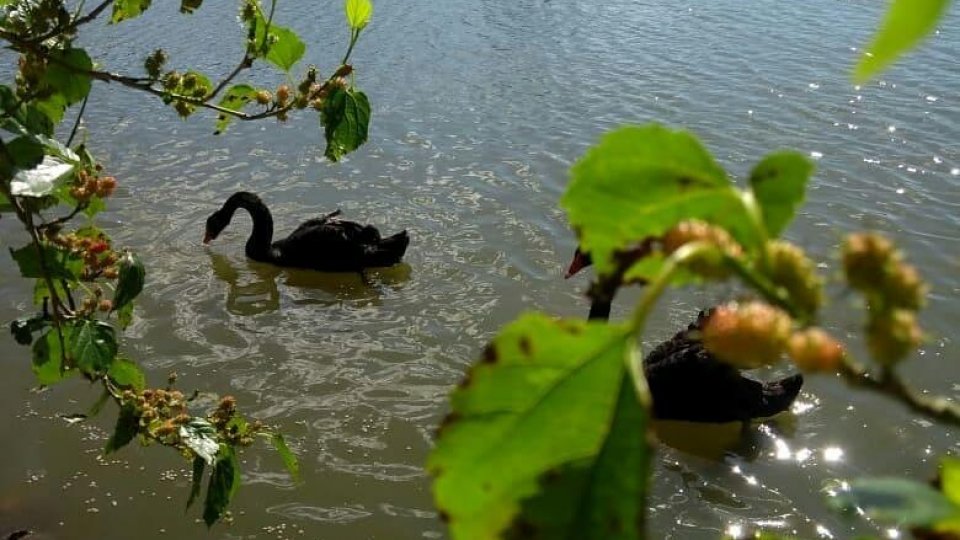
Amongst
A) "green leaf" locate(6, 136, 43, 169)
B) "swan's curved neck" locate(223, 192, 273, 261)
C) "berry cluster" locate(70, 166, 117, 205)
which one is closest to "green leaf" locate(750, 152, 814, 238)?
"green leaf" locate(6, 136, 43, 169)

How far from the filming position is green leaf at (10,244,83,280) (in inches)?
75.3

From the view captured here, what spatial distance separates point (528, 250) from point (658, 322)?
120cm

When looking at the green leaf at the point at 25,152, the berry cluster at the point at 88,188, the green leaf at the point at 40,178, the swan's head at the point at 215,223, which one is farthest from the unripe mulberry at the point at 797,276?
the swan's head at the point at 215,223

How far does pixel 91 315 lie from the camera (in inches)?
82.6

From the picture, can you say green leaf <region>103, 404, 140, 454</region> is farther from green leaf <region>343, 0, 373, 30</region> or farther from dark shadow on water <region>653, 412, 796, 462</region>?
dark shadow on water <region>653, 412, 796, 462</region>

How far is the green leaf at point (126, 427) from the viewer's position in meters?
2.06

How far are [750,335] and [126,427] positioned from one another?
1928 millimetres

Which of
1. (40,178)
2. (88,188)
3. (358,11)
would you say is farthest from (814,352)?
(88,188)

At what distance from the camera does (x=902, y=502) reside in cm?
34

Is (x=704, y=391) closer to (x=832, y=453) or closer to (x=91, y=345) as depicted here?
(x=832, y=453)

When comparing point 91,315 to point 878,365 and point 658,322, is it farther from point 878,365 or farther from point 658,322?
point 658,322

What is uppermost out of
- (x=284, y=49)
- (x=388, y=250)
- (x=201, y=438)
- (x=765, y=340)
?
(x=765, y=340)

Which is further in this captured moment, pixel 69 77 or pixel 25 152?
pixel 69 77

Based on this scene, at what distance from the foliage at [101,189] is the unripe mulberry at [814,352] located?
1557mm
